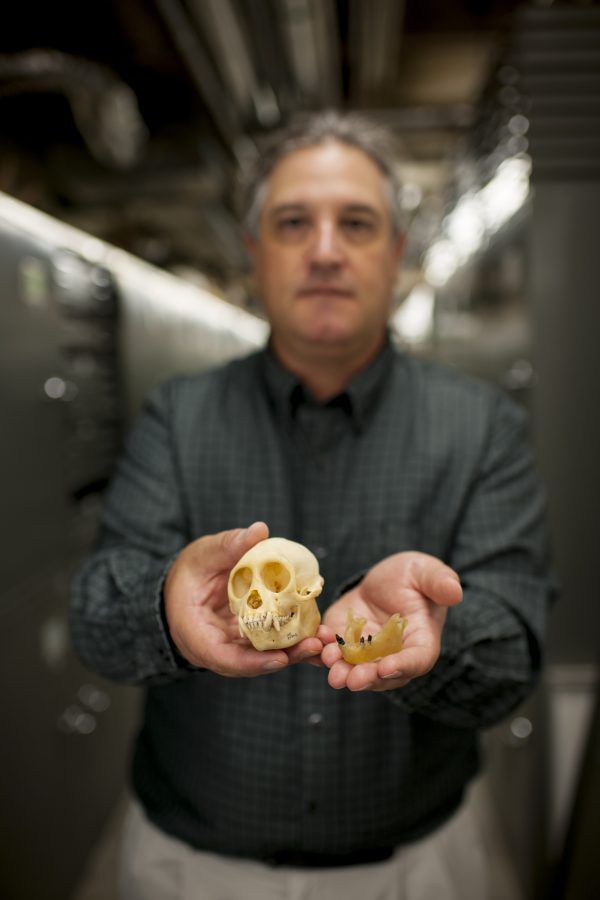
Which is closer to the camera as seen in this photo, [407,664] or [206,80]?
[407,664]

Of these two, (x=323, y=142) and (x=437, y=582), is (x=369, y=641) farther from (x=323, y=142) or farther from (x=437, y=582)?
(x=323, y=142)

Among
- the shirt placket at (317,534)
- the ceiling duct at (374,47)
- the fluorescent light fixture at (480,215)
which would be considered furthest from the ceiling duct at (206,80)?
the shirt placket at (317,534)

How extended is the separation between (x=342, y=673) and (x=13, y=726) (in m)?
1.95

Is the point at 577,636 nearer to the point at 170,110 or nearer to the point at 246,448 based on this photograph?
the point at 246,448

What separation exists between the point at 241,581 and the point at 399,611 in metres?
0.20

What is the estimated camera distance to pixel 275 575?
0.82 metres

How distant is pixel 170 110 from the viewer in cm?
364

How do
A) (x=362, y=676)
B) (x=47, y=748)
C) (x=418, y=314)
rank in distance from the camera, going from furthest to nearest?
1. (x=418, y=314)
2. (x=47, y=748)
3. (x=362, y=676)

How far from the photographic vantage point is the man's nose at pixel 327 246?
1.07 metres

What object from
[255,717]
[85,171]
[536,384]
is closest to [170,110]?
[85,171]

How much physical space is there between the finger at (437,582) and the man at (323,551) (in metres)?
0.06

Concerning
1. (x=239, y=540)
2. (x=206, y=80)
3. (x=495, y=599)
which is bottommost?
(x=495, y=599)

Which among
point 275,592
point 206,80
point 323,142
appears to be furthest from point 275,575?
point 206,80

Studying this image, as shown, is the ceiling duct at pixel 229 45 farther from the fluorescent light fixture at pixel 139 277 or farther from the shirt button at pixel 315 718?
the shirt button at pixel 315 718
